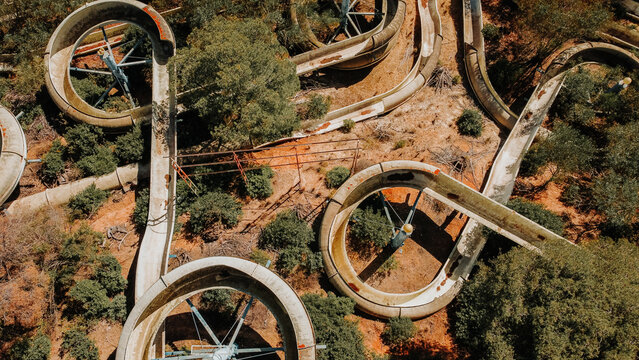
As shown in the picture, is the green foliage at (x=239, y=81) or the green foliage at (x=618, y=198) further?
the green foliage at (x=618, y=198)

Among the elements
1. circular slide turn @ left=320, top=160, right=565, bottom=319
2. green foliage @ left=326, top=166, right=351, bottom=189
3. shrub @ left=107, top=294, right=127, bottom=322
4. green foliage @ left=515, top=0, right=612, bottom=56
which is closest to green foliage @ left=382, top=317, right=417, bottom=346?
circular slide turn @ left=320, top=160, right=565, bottom=319

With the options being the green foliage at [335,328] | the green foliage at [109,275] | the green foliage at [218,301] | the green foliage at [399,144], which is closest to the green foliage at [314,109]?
the green foliage at [399,144]

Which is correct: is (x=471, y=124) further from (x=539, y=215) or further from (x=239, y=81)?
(x=239, y=81)

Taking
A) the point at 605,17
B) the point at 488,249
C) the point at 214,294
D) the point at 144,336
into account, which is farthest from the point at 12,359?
the point at 605,17

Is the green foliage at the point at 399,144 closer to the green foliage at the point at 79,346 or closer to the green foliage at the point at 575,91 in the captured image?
the green foliage at the point at 575,91

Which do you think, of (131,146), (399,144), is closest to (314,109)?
(399,144)
